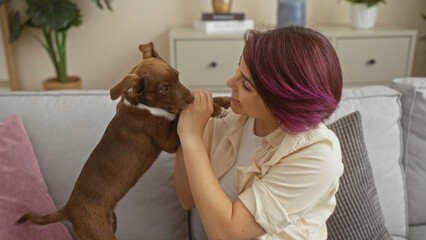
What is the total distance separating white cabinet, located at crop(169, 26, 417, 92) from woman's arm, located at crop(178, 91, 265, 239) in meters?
1.73

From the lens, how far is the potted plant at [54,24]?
267 cm

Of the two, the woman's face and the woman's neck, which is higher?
the woman's face

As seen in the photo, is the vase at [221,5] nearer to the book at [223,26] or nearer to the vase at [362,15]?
the book at [223,26]

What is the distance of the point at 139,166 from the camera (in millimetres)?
1078

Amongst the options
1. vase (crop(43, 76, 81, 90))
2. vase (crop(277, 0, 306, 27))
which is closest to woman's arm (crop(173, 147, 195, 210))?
vase (crop(277, 0, 306, 27))

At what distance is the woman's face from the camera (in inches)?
37.9

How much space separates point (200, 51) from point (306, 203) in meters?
1.92

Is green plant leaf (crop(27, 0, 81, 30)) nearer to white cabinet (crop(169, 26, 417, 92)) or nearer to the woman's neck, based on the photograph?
white cabinet (crop(169, 26, 417, 92))

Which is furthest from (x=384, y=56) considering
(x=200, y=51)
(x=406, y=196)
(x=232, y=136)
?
(x=232, y=136)

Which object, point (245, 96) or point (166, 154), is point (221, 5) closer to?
point (166, 154)

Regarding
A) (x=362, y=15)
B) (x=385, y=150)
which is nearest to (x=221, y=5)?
(x=362, y=15)

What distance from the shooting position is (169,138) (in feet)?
3.58

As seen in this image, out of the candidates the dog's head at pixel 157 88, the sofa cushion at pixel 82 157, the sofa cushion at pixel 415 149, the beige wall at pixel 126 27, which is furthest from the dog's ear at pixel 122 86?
the beige wall at pixel 126 27

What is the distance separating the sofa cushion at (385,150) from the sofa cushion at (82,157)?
69cm
